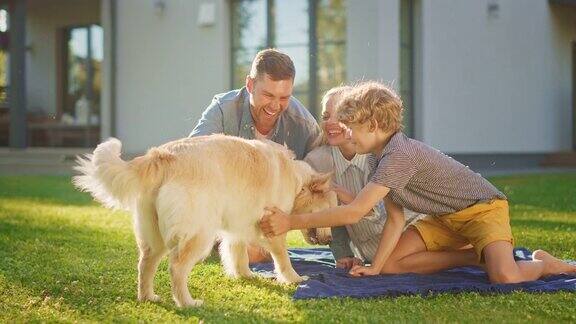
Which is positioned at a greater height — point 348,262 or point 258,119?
point 258,119

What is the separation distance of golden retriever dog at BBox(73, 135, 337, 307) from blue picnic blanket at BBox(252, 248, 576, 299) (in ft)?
1.55

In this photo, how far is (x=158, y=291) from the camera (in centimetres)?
422

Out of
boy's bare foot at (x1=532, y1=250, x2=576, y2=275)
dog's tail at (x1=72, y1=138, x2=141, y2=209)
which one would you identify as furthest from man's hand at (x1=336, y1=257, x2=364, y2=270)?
dog's tail at (x1=72, y1=138, x2=141, y2=209)

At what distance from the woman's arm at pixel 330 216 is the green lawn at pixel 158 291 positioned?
1.18ft

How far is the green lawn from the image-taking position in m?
3.56

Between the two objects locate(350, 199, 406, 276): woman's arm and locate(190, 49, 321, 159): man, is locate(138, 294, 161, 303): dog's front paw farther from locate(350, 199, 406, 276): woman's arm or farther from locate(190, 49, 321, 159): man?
locate(190, 49, 321, 159): man

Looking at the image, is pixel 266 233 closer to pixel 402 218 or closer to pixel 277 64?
pixel 402 218

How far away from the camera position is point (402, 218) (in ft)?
14.7

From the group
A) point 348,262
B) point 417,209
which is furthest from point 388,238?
point 348,262

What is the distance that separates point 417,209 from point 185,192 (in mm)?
1477

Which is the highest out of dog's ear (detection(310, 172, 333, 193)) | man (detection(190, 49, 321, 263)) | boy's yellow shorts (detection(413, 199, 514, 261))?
man (detection(190, 49, 321, 263))

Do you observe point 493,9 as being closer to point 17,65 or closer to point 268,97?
point 17,65

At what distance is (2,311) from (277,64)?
2175mm

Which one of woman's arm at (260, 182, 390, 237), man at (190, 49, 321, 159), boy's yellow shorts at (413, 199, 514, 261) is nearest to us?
woman's arm at (260, 182, 390, 237)
